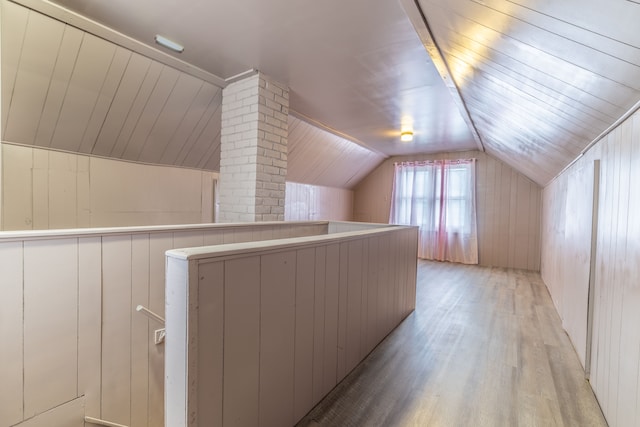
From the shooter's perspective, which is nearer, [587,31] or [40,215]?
[587,31]

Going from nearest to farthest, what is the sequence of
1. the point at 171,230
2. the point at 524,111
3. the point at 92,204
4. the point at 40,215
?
the point at 171,230 < the point at 524,111 < the point at 40,215 < the point at 92,204

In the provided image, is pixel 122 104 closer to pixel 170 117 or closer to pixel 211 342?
pixel 170 117

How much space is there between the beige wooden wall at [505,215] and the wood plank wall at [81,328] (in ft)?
18.2

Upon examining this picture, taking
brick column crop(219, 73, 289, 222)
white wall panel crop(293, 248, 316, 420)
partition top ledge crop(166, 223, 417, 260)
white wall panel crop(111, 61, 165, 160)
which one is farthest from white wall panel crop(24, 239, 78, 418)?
white wall panel crop(111, 61, 165, 160)

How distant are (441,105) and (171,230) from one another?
10.4 ft

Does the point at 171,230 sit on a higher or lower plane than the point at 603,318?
higher

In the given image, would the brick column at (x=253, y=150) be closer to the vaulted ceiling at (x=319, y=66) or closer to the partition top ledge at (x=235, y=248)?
the vaulted ceiling at (x=319, y=66)

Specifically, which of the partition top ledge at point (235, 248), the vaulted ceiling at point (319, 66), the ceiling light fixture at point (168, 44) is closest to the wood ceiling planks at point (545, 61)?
the vaulted ceiling at point (319, 66)

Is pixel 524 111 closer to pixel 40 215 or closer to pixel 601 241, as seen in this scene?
pixel 601 241

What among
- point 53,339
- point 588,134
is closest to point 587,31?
point 588,134

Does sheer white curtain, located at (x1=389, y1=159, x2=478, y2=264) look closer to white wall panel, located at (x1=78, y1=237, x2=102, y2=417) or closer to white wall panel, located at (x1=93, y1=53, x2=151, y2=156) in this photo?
white wall panel, located at (x1=93, y1=53, x2=151, y2=156)

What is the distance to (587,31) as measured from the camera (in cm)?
93

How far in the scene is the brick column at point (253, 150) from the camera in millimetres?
2785

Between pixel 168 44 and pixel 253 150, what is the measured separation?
1.05m
